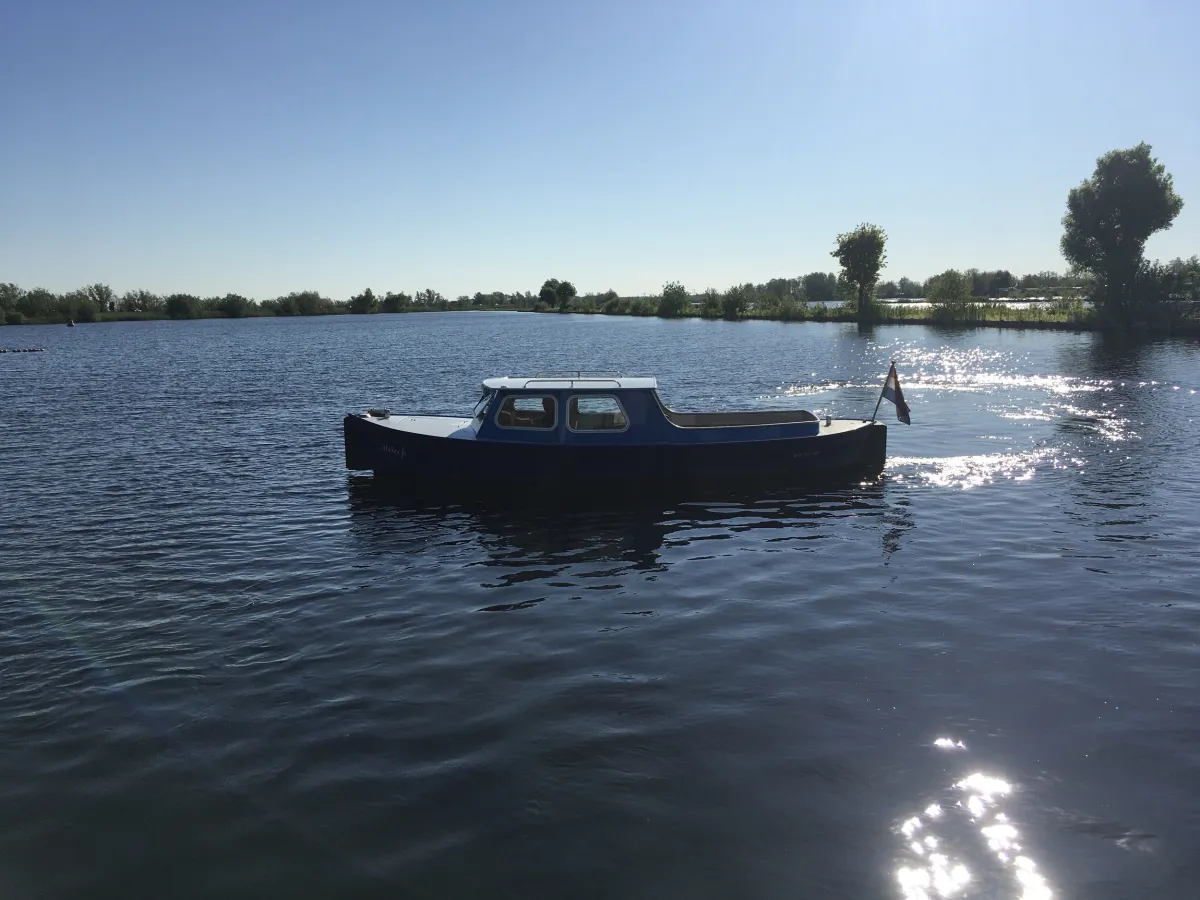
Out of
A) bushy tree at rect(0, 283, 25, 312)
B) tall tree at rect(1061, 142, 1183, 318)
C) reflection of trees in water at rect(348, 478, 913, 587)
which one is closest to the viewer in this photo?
reflection of trees in water at rect(348, 478, 913, 587)

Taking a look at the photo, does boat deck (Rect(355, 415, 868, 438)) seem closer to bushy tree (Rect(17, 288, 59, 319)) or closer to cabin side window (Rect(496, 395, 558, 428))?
cabin side window (Rect(496, 395, 558, 428))

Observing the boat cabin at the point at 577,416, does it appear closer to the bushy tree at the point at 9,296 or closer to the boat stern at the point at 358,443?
the boat stern at the point at 358,443

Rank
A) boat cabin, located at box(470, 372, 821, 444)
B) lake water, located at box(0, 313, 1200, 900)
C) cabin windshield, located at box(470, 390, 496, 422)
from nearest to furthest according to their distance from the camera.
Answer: lake water, located at box(0, 313, 1200, 900), boat cabin, located at box(470, 372, 821, 444), cabin windshield, located at box(470, 390, 496, 422)

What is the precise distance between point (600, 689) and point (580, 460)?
10065mm

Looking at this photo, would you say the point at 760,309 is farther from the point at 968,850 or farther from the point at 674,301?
the point at 968,850

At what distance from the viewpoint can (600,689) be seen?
408 inches

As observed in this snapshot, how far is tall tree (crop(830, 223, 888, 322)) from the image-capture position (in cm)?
11719

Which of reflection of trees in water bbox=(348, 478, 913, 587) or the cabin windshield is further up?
the cabin windshield

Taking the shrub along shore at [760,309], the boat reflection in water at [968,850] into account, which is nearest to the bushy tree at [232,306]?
the shrub along shore at [760,309]

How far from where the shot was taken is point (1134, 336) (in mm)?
76250

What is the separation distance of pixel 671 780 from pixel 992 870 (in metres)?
3.11

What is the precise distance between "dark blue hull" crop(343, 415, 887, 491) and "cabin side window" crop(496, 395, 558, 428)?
2.65ft

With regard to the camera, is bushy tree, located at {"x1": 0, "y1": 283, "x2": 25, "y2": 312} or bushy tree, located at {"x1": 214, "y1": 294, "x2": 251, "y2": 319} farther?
bushy tree, located at {"x1": 214, "y1": 294, "x2": 251, "y2": 319}

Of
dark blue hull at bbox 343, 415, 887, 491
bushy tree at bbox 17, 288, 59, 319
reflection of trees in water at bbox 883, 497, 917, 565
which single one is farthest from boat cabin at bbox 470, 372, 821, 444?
bushy tree at bbox 17, 288, 59, 319
